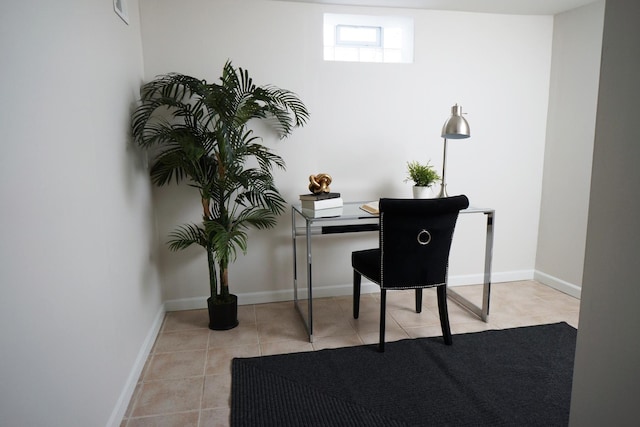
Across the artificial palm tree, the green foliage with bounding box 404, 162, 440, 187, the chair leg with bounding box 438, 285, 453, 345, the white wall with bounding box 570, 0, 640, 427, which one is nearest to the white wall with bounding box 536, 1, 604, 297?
the green foliage with bounding box 404, 162, 440, 187

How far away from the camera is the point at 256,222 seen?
251 cm

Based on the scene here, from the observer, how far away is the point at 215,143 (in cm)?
250

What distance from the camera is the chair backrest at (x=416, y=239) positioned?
2037 millimetres

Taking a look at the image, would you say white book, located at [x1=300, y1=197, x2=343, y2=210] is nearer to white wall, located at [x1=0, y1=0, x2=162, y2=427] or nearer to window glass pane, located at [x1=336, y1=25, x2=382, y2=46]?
white wall, located at [x1=0, y1=0, x2=162, y2=427]

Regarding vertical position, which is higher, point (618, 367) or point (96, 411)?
point (618, 367)

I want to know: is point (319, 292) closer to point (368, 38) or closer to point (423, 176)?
point (423, 176)

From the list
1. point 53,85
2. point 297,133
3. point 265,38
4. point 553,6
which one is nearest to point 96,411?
point 53,85

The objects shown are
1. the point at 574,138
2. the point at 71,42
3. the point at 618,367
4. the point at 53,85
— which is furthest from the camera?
the point at 574,138

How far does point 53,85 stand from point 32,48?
0.14m

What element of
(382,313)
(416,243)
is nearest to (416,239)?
(416,243)

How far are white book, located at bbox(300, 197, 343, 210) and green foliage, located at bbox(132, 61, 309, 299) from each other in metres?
0.22

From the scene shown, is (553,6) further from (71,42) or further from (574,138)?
(71,42)

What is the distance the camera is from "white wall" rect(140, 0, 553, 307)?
106 inches

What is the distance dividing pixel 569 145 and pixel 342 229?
6.70ft
